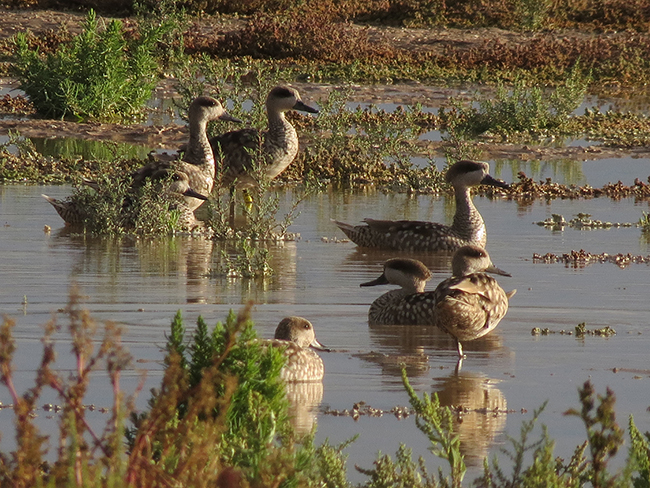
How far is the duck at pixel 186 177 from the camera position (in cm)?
1288

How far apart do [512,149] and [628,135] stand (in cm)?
275

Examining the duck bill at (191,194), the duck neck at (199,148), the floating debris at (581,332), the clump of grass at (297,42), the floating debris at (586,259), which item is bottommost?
the floating debris at (581,332)

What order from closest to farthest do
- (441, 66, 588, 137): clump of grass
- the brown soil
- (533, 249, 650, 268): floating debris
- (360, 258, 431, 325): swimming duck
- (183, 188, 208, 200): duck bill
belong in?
(360, 258, 431, 325): swimming duck
(533, 249, 650, 268): floating debris
(183, 188, 208, 200): duck bill
the brown soil
(441, 66, 588, 137): clump of grass

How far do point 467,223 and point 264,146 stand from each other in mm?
3211

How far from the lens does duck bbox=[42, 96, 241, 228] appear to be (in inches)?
507

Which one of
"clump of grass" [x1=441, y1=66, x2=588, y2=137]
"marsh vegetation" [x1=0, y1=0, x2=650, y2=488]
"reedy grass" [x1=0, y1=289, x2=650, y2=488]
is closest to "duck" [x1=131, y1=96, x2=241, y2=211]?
"marsh vegetation" [x1=0, y1=0, x2=650, y2=488]

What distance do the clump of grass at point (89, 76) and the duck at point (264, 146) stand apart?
209 inches

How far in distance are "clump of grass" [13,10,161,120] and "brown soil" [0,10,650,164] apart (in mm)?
467

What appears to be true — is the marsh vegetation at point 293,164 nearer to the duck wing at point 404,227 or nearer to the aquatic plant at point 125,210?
the aquatic plant at point 125,210

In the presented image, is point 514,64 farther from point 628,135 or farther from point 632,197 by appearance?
point 632,197

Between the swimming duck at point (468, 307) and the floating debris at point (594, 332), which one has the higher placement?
the swimming duck at point (468, 307)

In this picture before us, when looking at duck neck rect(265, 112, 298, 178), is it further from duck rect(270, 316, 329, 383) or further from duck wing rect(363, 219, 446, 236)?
duck rect(270, 316, 329, 383)

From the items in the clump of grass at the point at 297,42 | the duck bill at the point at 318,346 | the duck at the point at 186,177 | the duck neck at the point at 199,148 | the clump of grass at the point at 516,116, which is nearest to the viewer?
the duck bill at the point at 318,346

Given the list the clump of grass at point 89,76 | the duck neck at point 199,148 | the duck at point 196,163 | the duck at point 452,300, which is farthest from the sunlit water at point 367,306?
the clump of grass at point 89,76
